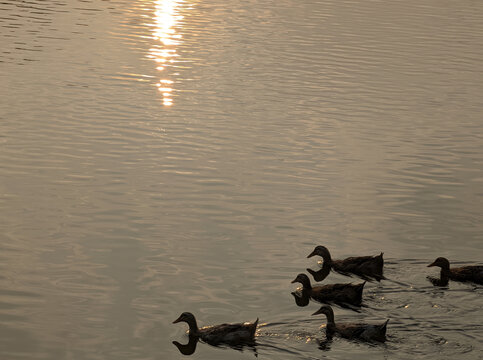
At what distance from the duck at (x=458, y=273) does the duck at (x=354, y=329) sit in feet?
9.79

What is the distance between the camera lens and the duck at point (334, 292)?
17675 millimetres

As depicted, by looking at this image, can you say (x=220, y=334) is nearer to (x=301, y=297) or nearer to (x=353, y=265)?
(x=301, y=297)

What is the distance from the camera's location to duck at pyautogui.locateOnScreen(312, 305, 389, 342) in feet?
52.2

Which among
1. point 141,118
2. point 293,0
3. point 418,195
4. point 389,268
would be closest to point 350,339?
point 389,268

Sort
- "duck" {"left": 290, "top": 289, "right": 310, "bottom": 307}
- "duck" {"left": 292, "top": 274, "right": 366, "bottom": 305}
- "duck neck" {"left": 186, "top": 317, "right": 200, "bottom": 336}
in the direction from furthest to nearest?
"duck" {"left": 290, "top": 289, "right": 310, "bottom": 307} < "duck" {"left": 292, "top": 274, "right": 366, "bottom": 305} < "duck neck" {"left": 186, "top": 317, "right": 200, "bottom": 336}

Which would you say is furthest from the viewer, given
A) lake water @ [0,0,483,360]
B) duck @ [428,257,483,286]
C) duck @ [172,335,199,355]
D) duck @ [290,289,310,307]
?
duck @ [428,257,483,286]

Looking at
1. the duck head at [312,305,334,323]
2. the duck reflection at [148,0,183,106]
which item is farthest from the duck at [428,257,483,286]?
the duck reflection at [148,0,183,106]

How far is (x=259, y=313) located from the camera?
56.4 feet

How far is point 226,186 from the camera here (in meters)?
24.8

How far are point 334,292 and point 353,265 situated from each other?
144cm

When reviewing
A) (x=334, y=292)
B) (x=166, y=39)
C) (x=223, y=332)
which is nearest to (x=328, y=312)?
(x=334, y=292)

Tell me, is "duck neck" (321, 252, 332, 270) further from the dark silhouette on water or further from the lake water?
the dark silhouette on water

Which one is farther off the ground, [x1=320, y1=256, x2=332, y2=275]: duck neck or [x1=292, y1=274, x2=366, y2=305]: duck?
[x1=292, y1=274, x2=366, y2=305]: duck

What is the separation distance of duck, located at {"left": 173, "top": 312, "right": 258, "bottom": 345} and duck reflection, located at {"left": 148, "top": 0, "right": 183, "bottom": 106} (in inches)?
696
